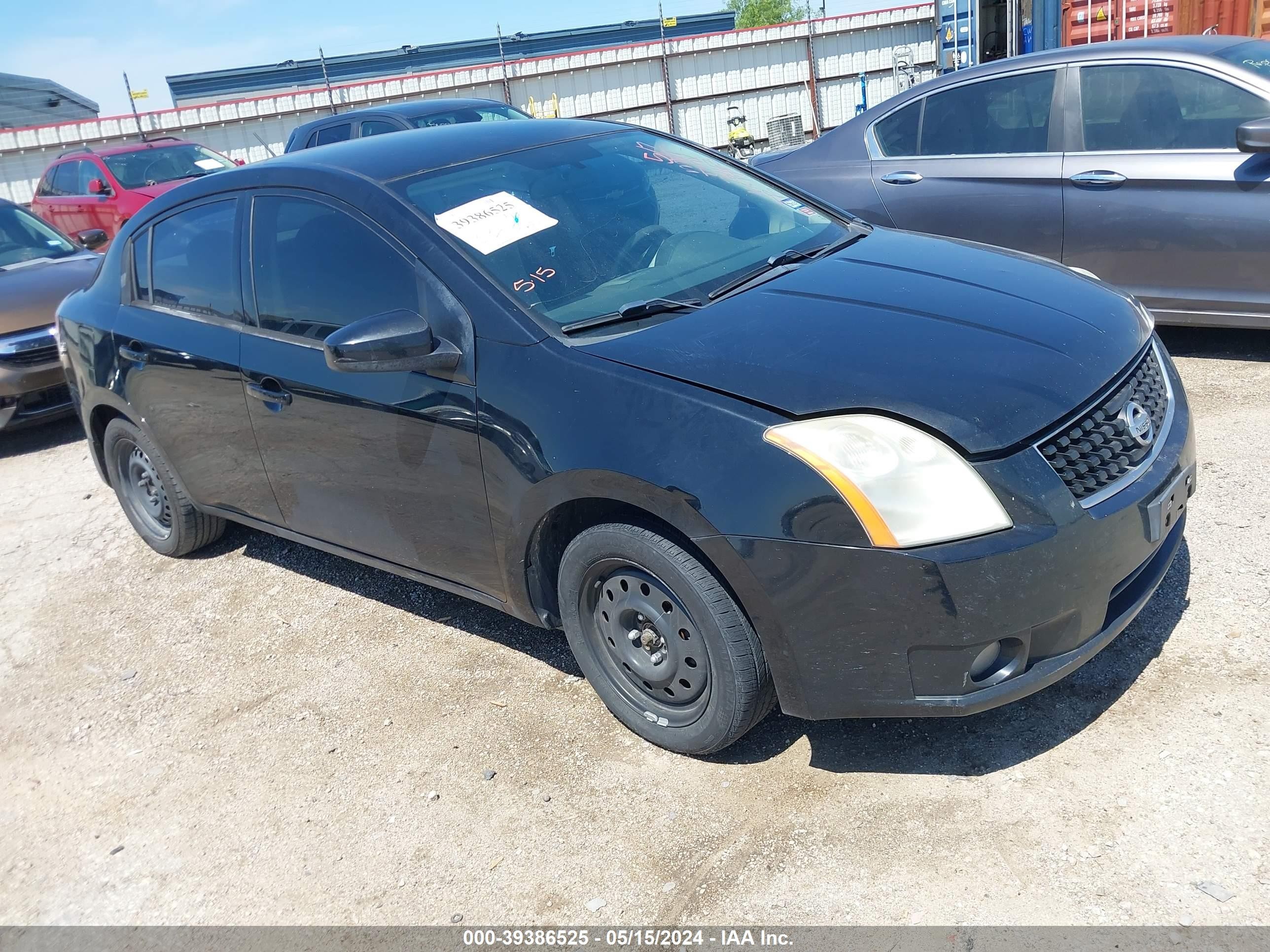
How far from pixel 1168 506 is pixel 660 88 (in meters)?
20.7

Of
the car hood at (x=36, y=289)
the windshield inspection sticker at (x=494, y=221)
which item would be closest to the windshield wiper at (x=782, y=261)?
the windshield inspection sticker at (x=494, y=221)

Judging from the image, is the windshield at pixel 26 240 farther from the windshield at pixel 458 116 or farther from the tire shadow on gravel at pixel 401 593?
the tire shadow on gravel at pixel 401 593

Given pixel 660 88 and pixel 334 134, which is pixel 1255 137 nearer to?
pixel 334 134

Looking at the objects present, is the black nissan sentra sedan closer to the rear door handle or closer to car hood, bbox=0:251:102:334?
the rear door handle

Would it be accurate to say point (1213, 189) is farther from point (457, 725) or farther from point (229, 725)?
point (229, 725)

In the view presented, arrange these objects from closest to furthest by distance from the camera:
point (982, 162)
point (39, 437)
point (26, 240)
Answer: point (982, 162) < point (39, 437) < point (26, 240)

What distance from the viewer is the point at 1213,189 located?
4.90 meters

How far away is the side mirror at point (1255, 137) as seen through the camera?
4.59m

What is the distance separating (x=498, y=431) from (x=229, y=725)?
155cm

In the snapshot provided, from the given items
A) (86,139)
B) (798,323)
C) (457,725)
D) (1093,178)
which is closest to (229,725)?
(457,725)

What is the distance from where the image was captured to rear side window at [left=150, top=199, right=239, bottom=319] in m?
3.94

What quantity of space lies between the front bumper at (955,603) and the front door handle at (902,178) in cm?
361

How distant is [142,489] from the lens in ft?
16.6

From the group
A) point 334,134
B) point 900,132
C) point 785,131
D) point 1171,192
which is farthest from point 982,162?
point 785,131
